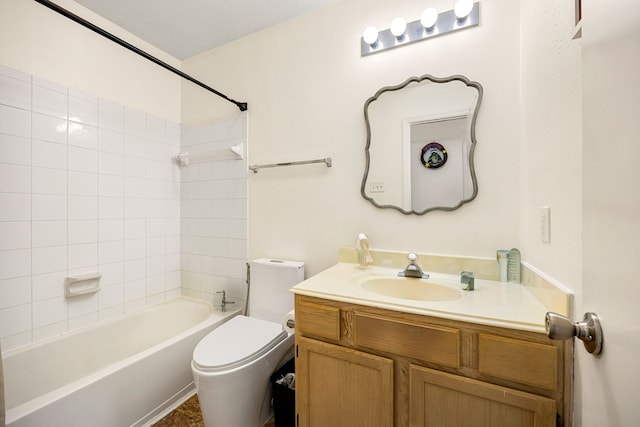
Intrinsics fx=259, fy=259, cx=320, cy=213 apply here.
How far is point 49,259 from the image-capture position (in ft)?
5.06

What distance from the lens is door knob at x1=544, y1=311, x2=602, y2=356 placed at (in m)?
0.40

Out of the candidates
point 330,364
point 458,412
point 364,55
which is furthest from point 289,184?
point 458,412

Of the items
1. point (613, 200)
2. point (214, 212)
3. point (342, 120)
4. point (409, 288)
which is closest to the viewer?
point (613, 200)

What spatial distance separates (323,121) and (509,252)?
122 centimetres

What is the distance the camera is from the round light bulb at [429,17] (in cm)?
132

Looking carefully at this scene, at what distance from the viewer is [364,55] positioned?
1.52 meters

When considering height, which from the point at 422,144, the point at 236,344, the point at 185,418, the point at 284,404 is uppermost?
the point at 422,144

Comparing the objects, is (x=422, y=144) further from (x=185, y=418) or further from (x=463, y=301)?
(x=185, y=418)

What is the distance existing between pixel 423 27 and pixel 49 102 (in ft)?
7.16

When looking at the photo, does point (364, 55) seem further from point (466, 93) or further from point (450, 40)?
point (466, 93)

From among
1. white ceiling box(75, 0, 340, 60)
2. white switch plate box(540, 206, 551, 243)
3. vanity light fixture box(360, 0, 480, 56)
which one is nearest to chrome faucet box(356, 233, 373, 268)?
white switch plate box(540, 206, 551, 243)

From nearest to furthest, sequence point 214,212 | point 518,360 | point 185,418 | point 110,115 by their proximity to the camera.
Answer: point 518,360 → point 185,418 → point 110,115 → point 214,212

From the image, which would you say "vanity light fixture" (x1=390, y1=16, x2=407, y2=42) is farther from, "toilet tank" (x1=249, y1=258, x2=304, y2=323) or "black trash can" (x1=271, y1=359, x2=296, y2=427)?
"black trash can" (x1=271, y1=359, x2=296, y2=427)

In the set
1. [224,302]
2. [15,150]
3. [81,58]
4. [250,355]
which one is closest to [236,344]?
[250,355]
